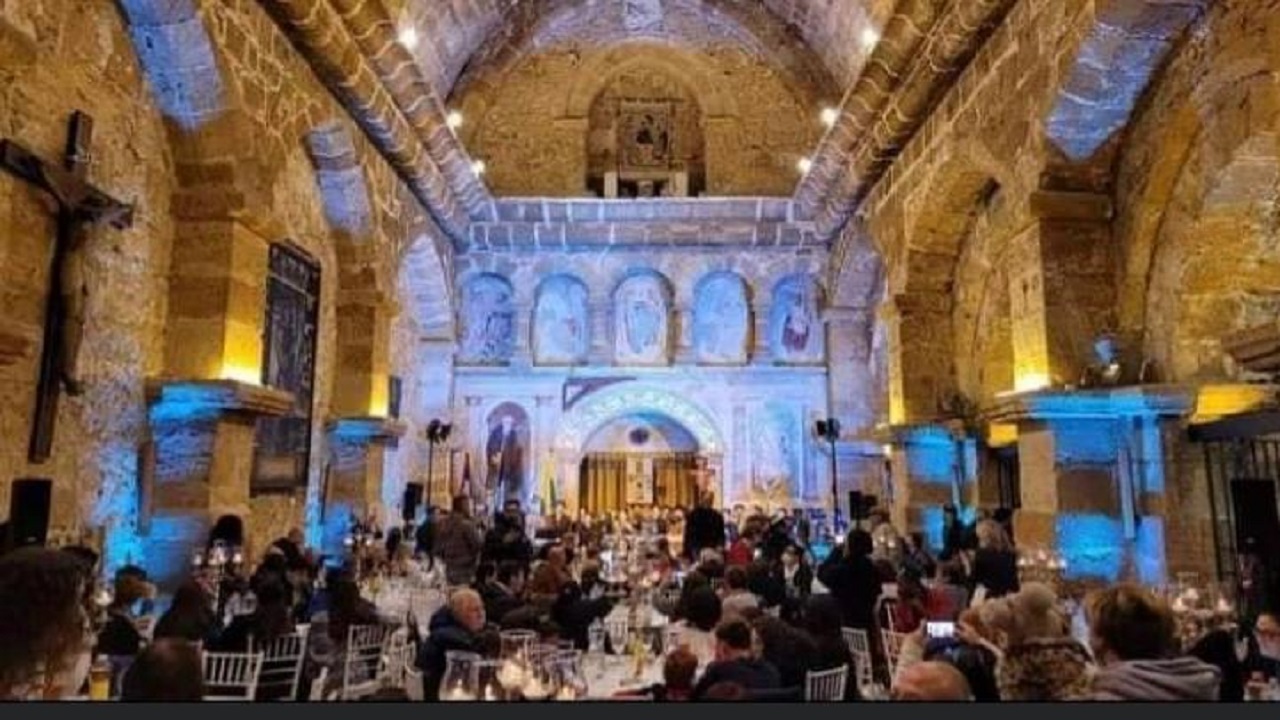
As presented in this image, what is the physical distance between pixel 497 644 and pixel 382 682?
0.86 metres

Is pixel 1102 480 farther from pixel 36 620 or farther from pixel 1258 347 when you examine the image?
pixel 36 620

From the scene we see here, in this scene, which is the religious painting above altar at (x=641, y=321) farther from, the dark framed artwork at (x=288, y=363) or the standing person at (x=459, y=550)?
the standing person at (x=459, y=550)

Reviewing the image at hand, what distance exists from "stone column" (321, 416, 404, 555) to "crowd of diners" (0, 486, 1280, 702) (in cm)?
106

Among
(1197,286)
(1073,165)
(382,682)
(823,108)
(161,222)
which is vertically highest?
(823,108)

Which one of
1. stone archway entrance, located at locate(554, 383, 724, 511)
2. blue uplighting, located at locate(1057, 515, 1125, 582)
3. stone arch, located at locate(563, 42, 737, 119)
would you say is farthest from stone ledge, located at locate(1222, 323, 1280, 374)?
stone arch, located at locate(563, 42, 737, 119)

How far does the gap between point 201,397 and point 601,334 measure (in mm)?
8840

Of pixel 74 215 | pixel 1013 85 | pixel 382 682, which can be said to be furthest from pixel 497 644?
pixel 1013 85

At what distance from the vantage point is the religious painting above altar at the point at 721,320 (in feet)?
50.8

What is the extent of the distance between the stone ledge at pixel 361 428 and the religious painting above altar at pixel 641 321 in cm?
536

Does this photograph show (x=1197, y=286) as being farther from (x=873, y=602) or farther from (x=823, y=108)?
(x=823, y=108)

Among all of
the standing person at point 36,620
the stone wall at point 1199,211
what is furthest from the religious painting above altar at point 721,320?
the standing person at point 36,620

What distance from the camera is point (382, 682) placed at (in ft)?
14.6

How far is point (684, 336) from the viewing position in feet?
50.0

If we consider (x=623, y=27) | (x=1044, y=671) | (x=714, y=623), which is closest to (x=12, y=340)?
(x=714, y=623)
